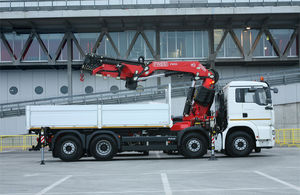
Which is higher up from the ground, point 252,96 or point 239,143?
point 252,96

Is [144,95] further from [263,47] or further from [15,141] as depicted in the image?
[263,47]

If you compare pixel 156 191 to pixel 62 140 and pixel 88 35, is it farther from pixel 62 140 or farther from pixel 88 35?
pixel 88 35

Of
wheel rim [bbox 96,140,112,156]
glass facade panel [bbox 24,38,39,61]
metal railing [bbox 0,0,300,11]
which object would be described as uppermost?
metal railing [bbox 0,0,300,11]

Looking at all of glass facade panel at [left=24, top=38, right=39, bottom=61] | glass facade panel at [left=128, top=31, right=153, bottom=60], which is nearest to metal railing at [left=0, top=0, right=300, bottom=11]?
glass facade panel at [left=128, top=31, right=153, bottom=60]

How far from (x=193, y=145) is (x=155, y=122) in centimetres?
183

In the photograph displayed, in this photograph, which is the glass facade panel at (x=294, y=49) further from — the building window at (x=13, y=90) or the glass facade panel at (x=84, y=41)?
the building window at (x=13, y=90)

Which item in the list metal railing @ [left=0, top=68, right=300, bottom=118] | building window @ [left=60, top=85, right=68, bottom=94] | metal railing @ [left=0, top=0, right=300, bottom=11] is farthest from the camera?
building window @ [left=60, top=85, right=68, bottom=94]

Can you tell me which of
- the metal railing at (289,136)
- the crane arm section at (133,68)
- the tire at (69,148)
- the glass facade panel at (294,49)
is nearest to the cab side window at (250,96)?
the crane arm section at (133,68)

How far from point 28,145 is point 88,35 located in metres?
13.4

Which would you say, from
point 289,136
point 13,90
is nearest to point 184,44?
point 289,136

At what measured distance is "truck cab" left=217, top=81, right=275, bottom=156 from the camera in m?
16.3

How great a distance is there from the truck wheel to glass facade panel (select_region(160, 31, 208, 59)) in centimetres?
2002

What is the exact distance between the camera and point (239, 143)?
646 inches

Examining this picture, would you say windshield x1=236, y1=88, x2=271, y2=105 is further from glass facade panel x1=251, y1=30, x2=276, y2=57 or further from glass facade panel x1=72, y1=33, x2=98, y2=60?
glass facade panel x1=72, y1=33, x2=98, y2=60
